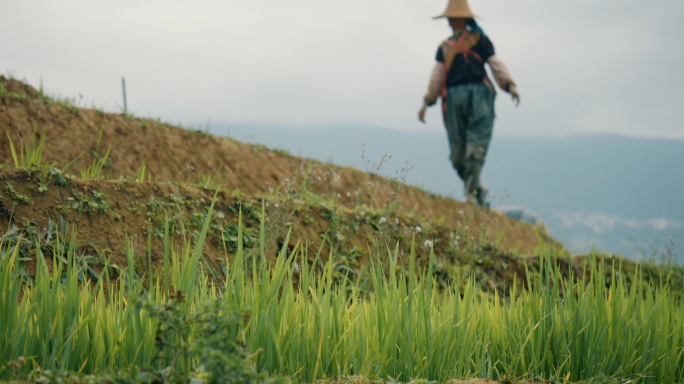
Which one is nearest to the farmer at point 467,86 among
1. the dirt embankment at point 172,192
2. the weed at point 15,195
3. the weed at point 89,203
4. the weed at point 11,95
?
the dirt embankment at point 172,192

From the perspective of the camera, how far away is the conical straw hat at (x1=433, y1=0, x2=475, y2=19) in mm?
13727

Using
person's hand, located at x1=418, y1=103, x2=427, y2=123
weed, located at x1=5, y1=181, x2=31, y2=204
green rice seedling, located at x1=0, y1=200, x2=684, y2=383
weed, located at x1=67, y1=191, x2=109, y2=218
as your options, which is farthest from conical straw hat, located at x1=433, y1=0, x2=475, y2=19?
green rice seedling, located at x1=0, y1=200, x2=684, y2=383

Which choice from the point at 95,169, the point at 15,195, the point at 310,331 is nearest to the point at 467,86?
the point at 95,169

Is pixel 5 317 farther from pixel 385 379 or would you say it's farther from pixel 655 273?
pixel 655 273

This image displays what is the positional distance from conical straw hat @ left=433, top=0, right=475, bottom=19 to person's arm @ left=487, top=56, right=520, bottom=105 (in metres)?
0.78

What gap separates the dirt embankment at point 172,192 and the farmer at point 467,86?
3.69ft

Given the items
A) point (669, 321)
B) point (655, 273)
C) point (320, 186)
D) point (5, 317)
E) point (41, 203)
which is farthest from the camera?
point (320, 186)

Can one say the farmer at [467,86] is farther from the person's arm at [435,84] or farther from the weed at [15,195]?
the weed at [15,195]

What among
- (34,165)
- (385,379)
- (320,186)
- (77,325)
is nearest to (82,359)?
(77,325)

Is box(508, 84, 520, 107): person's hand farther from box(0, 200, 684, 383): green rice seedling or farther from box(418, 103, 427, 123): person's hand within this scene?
box(0, 200, 684, 383): green rice seedling

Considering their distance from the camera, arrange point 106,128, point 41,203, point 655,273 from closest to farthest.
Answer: point 41,203 → point 655,273 → point 106,128

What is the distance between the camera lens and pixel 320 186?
12.9 m

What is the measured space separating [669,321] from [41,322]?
3661 mm

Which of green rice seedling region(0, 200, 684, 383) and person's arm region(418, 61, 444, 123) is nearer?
green rice seedling region(0, 200, 684, 383)
